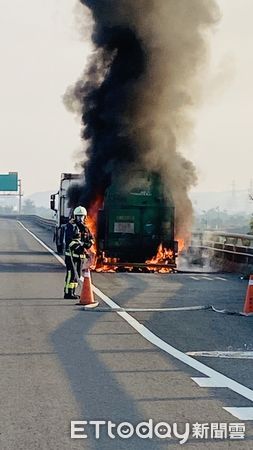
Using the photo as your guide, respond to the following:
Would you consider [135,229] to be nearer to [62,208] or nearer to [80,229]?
[80,229]

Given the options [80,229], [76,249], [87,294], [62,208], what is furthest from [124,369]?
[62,208]

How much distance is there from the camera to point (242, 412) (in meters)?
6.74

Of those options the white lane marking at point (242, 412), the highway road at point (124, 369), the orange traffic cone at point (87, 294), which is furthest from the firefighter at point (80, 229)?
the white lane marking at point (242, 412)

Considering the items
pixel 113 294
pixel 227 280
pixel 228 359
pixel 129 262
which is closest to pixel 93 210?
pixel 129 262

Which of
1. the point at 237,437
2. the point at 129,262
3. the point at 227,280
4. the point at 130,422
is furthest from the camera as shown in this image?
the point at 129,262

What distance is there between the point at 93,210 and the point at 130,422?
67.6 ft

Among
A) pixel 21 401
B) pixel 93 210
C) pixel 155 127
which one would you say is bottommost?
pixel 21 401

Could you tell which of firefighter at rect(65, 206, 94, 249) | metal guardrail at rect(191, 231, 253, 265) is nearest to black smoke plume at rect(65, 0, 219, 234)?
metal guardrail at rect(191, 231, 253, 265)

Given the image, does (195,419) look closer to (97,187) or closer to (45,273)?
(45,273)

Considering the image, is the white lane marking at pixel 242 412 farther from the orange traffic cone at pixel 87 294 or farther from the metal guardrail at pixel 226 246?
the metal guardrail at pixel 226 246

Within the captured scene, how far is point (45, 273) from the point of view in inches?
864

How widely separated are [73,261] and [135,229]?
27.3ft

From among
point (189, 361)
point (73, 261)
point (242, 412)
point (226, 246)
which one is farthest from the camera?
point (226, 246)

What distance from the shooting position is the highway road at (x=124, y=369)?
20.2ft
